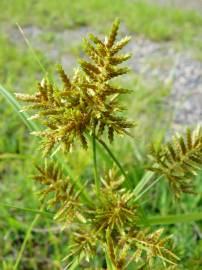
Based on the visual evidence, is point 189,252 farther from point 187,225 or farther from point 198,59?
point 198,59

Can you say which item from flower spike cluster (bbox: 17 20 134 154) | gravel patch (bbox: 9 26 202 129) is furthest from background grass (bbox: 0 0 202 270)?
flower spike cluster (bbox: 17 20 134 154)

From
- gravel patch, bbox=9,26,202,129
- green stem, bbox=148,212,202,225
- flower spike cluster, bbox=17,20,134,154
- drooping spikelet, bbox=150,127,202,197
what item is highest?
gravel patch, bbox=9,26,202,129

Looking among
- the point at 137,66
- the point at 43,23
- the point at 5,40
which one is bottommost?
the point at 137,66

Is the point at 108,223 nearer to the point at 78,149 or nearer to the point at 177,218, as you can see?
the point at 177,218

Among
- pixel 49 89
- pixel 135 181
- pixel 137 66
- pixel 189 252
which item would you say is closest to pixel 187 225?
pixel 189 252

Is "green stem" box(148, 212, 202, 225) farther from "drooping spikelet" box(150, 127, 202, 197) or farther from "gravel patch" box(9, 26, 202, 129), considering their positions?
"gravel patch" box(9, 26, 202, 129)

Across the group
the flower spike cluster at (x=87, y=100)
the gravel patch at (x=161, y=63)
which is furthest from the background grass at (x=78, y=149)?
the flower spike cluster at (x=87, y=100)
